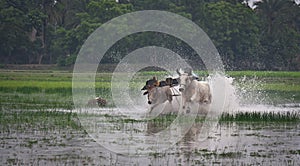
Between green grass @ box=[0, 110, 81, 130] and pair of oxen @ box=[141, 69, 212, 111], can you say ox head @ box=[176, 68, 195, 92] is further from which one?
green grass @ box=[0, 110, 81, 130]

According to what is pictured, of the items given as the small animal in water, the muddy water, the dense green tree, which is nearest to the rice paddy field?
the muddy water

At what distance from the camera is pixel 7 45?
6469cm

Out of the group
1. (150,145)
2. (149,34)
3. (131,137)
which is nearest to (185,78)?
(131,137)

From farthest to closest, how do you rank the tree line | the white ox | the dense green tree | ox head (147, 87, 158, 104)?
the dense green tree, the tree line, the white ox, ox head (147, 87, 158, 104)

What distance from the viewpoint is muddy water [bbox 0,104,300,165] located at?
1209 cm

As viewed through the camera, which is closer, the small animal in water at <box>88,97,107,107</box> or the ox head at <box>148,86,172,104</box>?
the ox head at <box>148,86,172,104</box>

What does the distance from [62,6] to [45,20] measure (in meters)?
4.12

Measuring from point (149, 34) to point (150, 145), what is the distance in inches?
1956

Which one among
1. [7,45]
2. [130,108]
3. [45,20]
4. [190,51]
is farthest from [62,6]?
[130,108]

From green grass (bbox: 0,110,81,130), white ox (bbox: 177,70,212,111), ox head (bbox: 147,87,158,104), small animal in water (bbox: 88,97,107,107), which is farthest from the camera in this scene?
small animal in water (bbox: 88,97,107,107)


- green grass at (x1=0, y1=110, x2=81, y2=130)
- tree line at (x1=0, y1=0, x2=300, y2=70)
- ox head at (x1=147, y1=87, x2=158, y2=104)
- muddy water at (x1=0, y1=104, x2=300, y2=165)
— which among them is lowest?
muddy water at (x1=0, y1=104, x2=300, y2=165)

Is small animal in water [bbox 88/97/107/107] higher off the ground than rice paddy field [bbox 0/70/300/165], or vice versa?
small animal in water [bbox 88/97/107/107]

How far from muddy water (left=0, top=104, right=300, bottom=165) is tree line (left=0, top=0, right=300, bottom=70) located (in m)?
45.9

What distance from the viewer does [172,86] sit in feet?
72.1
